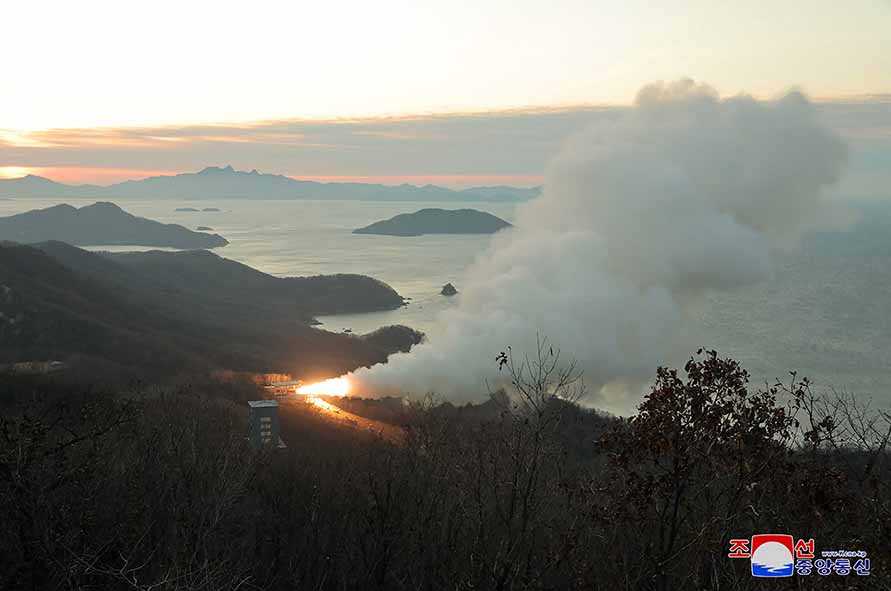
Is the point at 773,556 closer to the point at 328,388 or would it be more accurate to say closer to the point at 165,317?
the point at 328,388

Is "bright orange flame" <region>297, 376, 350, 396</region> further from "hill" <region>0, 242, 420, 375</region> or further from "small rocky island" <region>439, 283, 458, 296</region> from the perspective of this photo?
"small rocky island" <region>439, 283, 458, 296</region>

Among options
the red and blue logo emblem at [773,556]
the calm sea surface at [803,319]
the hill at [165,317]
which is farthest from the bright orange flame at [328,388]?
the red and blue logo emblem at [773,556]

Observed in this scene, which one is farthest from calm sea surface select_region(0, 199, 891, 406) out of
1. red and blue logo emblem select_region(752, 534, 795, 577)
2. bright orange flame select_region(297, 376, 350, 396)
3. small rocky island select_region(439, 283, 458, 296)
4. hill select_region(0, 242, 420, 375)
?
red and blue logo emblem select_region(752, 534, 795, 577)

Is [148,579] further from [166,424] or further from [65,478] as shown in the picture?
[166,424]

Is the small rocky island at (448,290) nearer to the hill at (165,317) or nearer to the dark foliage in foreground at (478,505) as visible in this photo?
the hill at (165,317)

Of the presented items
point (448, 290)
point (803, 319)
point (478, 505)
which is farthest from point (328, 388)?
point (803, 319)

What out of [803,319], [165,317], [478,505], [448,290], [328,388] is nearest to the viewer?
[478,505]

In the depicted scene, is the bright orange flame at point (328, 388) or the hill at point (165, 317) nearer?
the bright orange flame at point (328, 388)
